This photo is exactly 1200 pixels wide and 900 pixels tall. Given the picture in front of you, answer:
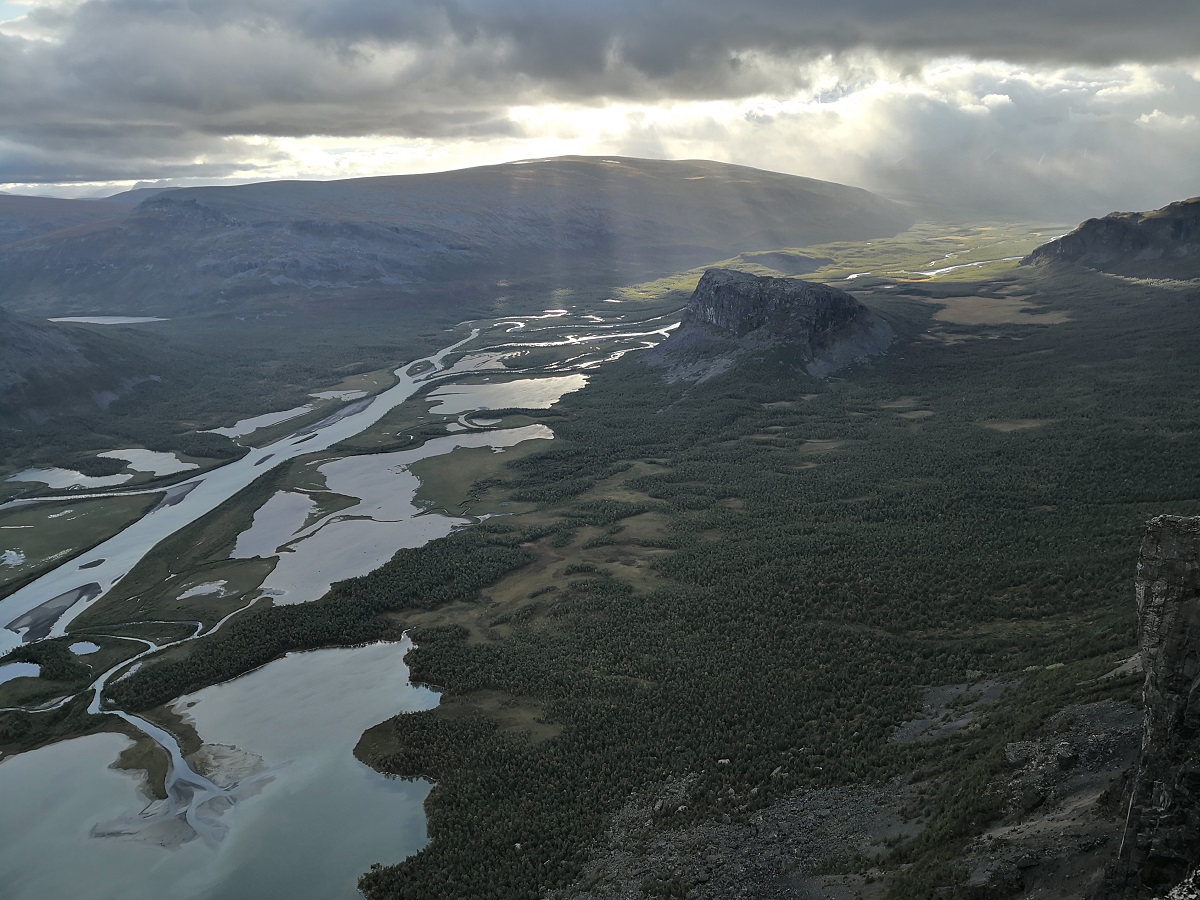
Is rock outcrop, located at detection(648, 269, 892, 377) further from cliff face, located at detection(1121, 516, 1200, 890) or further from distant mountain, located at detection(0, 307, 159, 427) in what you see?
cliff face, located at detection(1121, 516, 1200, 890)

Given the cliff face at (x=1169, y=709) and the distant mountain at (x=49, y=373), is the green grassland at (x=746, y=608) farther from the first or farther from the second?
the distant mountain at (x=49, y=373)

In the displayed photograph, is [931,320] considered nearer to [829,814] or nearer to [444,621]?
[444,621]

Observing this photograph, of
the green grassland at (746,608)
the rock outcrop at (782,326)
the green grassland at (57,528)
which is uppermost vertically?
the rock outcrop at (782,326)

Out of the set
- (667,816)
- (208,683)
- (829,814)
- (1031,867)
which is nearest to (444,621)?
(208,683)

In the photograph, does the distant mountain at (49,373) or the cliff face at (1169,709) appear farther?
the distant mountain at (49,373)

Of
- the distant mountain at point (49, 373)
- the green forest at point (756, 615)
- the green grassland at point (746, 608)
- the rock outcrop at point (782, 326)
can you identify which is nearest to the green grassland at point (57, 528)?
the green grassland at point (746, 608)

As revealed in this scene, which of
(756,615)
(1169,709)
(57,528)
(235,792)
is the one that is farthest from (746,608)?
(57,528)
